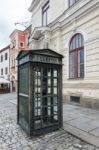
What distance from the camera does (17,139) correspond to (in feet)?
14.1

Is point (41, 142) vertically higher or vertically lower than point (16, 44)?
lower

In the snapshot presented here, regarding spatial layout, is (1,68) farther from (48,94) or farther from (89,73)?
(48,94)

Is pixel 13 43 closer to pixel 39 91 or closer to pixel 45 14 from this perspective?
pixel 45 14

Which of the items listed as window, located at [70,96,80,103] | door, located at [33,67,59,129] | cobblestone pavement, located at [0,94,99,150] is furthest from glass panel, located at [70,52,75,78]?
cobblestone pavement, located at [0,94,99,150]

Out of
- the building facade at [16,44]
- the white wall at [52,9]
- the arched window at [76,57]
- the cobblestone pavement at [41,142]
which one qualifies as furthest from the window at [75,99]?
the building facade at [16,44]

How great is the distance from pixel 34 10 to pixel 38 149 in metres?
15.4

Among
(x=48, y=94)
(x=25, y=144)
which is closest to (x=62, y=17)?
(x=48, y=94)

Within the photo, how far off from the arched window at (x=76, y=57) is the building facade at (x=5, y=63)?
2320 cm

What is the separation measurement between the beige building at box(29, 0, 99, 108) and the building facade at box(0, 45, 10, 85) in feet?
68.8

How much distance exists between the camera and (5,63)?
33531mm

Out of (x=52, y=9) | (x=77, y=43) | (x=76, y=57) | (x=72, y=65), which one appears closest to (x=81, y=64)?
(x=76, y=57)

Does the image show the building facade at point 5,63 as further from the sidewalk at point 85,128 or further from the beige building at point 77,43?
the sidewalk at point 85,128

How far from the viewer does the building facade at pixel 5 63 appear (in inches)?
1275

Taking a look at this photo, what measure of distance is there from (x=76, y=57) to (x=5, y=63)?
2608cm
